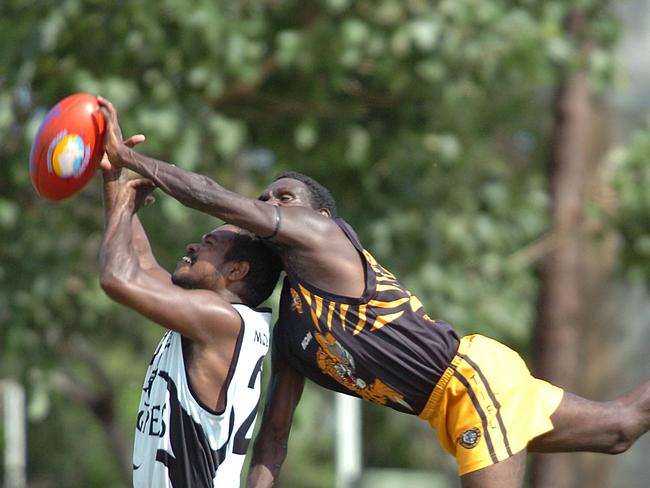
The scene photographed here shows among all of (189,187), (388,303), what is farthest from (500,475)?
(189,187)

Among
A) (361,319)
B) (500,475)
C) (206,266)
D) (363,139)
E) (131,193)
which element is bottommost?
(500,475)

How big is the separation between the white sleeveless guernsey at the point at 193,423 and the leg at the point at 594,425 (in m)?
1.14

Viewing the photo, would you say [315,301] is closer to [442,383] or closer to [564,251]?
[442,383]

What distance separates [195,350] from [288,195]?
27.8 inches

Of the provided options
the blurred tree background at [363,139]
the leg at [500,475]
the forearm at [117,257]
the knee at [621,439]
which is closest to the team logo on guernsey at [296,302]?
the forearm at [117,257]

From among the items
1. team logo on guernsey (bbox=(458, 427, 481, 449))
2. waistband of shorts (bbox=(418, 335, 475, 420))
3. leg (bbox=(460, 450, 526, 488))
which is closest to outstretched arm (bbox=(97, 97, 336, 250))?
waistband of shorts (bbox=(418, 335, 475, 420))

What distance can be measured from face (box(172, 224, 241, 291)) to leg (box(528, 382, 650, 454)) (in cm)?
136

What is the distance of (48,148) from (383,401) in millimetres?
1579

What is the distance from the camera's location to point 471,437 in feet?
17.4

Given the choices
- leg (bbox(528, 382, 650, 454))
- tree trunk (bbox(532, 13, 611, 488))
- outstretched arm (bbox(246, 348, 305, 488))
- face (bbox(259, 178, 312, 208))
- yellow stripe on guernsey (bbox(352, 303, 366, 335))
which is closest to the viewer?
yellow stripe on guernsey (bbox(352, 303, 366, 335))

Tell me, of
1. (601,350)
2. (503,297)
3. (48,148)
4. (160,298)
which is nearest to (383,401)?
(160,298)

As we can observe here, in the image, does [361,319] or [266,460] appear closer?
[361,319]

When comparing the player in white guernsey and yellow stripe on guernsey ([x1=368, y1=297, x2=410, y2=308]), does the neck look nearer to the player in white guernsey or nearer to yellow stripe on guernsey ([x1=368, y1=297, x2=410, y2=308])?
the player in white guernsey

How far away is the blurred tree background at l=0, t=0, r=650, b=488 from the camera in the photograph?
9250 millimetres
